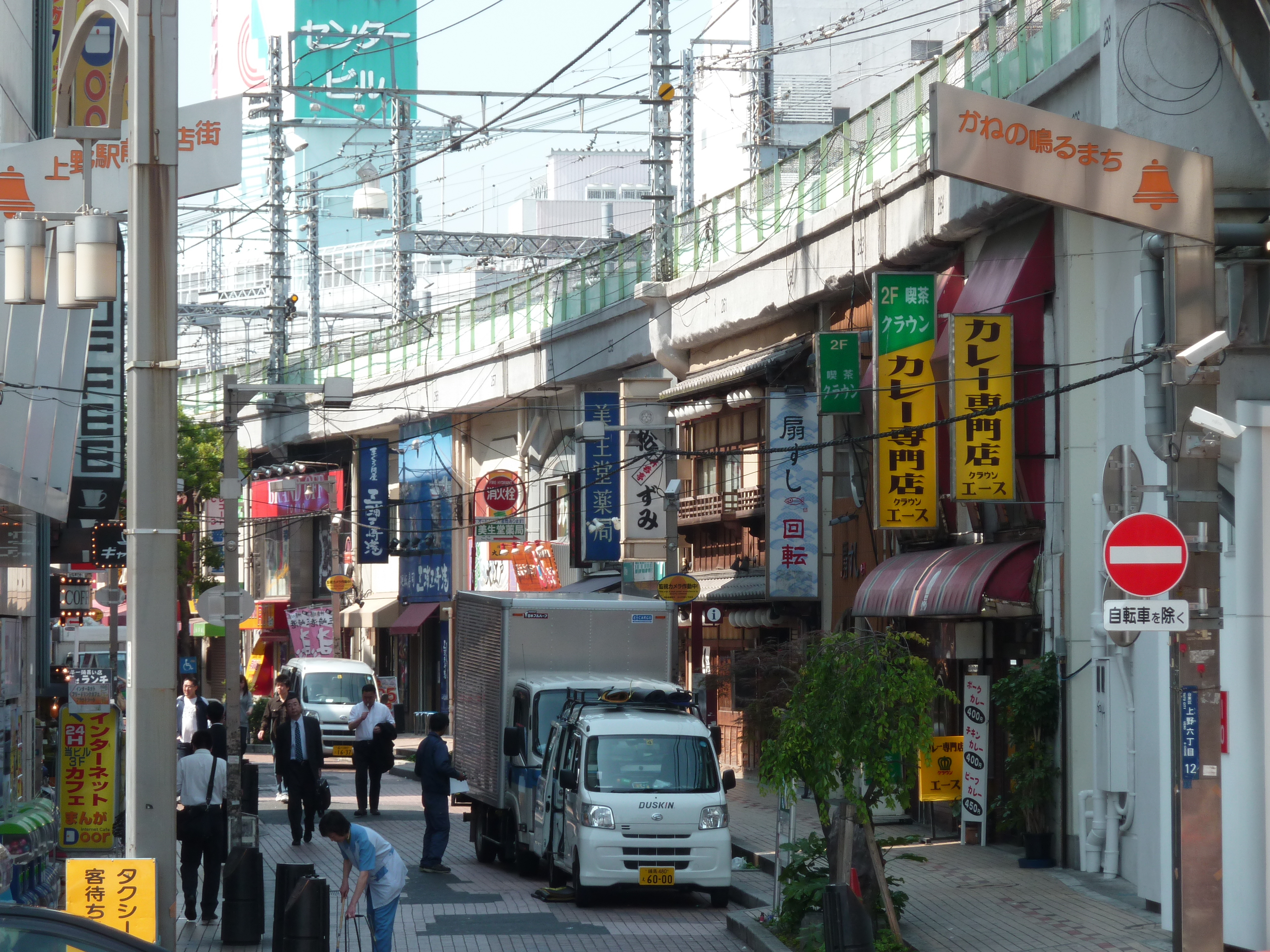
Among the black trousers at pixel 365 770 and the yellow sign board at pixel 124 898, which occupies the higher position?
the yellow sign board at pixel 124 898

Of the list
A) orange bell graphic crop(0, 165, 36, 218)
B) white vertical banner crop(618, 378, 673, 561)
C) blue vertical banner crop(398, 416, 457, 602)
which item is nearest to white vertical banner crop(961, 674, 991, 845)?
orange bell graphic crop(0, 165, 36, 218)

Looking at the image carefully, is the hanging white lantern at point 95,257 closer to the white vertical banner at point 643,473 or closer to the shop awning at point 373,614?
the white vertical banner at point 643,473

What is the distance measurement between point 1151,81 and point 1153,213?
12.8ft

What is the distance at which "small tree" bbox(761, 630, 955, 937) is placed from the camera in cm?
1356

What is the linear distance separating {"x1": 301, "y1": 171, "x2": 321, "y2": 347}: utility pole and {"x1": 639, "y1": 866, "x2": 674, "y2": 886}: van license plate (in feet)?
118

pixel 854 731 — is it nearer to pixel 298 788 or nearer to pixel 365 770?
pixel 298 788

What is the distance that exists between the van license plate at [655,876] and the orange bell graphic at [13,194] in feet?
28.6

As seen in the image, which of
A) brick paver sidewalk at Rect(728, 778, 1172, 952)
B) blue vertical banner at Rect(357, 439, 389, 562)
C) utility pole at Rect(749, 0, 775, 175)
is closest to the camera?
brick paver sidewalk at Rect(728, 778, 1172, 952)

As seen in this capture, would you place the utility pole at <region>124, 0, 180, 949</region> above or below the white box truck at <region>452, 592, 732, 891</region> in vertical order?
above

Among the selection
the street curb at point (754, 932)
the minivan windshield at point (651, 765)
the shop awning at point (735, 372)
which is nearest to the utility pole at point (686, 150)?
the shop awning at point (735, 372)

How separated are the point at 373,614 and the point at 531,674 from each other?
34.9 meters

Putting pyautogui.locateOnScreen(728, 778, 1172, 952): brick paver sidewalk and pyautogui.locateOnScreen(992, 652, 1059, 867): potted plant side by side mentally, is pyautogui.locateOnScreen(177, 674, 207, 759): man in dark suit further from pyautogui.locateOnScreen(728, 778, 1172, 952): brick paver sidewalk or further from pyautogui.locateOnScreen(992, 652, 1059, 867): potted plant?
pyautogui.locateOnScreen(992, 652, 1059, 867): potted plant

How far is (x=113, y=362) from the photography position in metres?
23.1

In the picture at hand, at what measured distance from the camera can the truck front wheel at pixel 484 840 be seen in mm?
21203
